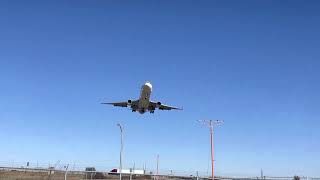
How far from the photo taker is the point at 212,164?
6378 centimetres

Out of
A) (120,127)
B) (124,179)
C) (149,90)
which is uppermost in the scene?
(149,90)

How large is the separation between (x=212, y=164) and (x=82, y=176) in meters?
34.2

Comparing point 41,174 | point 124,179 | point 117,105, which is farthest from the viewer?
point 117,105

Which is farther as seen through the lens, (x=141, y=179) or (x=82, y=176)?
(x=141, y=179)

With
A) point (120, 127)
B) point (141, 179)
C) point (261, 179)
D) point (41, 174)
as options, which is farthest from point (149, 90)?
point (261, 179)

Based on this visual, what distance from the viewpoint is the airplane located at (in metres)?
54.7

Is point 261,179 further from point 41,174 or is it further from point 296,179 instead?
point 41,174

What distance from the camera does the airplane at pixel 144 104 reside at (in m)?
54.7

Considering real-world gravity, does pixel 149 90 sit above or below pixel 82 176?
above

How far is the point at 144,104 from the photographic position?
183 ft

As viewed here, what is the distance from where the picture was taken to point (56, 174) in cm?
3156

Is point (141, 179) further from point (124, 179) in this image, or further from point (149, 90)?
point (149, 90)

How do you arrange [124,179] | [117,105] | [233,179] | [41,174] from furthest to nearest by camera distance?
1. [117,105]
2. [124,179]
3. [41,174]
4. [233,179]

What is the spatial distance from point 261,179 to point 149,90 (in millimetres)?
24884
